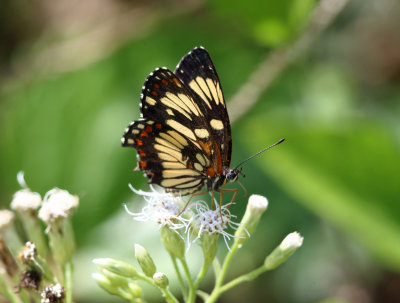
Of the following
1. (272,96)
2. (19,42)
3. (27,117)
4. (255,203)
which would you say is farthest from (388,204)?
(19,42)

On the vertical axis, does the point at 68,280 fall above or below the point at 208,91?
below

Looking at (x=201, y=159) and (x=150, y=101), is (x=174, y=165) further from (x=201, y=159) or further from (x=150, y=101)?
(x=150, y=101)

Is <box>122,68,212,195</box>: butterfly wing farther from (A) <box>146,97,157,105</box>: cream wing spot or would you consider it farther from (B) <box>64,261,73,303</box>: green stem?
(B) <box>64,261,73,303</box>: green stem

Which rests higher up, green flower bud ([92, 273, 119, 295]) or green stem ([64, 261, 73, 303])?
green stem ([64, 261, 73, 303])

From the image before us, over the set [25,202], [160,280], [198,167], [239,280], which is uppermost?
[25,202]

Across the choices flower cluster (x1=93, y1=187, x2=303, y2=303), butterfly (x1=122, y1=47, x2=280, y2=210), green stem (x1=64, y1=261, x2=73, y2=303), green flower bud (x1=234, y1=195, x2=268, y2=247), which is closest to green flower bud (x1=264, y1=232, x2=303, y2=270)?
flower cluster (x1=93, y1=187, x2=303, y2=303)

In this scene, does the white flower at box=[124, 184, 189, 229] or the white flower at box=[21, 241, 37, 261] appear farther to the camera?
the white flower at box=[124, 184, 189, 229]

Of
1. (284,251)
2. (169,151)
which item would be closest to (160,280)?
(284,251)
